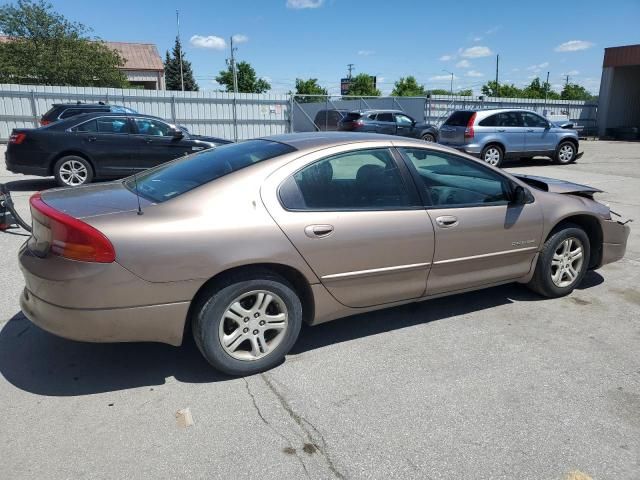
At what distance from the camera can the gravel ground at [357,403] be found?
2508mm

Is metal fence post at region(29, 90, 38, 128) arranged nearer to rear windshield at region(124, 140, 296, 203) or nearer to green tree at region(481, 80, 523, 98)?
rear windshield at region(124, 140, 296, 203)

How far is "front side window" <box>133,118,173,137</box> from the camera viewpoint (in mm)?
10641

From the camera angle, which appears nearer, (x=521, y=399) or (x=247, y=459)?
(x=247, y=459)

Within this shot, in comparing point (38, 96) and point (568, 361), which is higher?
point (38, 96)

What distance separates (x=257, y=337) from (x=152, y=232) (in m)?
0.93

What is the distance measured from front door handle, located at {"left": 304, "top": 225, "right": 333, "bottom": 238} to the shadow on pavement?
907mm

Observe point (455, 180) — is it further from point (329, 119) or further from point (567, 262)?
point (329, 119)

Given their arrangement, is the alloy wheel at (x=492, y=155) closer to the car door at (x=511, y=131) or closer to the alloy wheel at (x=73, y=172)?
the car door at (x=511, y=131)

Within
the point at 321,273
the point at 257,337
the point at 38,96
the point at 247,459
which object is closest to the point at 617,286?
the point at 321,273

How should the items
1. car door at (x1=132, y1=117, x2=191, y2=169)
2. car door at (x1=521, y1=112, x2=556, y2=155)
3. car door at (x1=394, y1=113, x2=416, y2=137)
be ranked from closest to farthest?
car door at (x1=132, y1=117, x2=191, y2=169)
car door at (x1=521, y1=112, x2=556, y2=155)
car door at (x1=394, y1=113, x2=416, y2=137)

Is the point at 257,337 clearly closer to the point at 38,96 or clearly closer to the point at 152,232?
the point at 152,232

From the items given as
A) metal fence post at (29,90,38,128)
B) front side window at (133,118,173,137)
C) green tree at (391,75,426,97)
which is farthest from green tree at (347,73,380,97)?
front side window at (133,118,173,137)

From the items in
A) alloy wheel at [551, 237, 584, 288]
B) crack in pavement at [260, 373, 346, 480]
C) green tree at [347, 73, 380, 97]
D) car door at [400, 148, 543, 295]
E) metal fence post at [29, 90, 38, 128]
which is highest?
→ green tree at [347, 73, 380, 97]

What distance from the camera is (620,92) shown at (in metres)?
31.2
